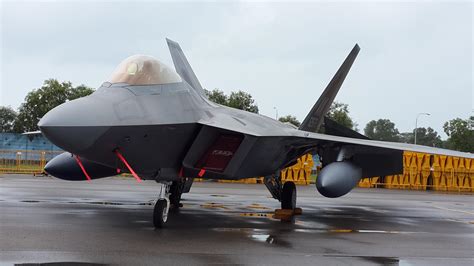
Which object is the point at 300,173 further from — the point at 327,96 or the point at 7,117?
the point at 7,117

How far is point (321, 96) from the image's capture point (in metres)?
13.2

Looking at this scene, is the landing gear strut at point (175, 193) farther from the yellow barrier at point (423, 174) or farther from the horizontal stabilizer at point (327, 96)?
the yellow barrier at point (423, 174)

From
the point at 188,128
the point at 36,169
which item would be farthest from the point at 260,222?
the point at 36,169

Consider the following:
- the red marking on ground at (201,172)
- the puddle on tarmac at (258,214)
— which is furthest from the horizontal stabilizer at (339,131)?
the red marking on ground at (201,172)

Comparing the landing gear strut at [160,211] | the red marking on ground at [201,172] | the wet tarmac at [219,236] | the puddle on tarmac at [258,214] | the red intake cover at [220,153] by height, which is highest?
the red intake cover at [220,153]

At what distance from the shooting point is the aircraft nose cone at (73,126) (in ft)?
22.2

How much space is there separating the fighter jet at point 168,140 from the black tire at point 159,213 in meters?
0.02

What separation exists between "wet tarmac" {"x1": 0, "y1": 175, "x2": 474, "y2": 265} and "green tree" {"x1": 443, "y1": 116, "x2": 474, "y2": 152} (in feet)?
189

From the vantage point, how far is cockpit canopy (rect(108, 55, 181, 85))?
8.18m

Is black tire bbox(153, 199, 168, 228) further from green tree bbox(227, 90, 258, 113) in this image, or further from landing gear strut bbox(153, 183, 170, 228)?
green tree bbox(227, 90, 258, 113)

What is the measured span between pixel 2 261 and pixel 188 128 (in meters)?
3.71

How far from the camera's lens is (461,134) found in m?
68.0

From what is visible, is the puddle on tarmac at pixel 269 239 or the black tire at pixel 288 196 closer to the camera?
the puddle on tarmac at pixel 269 239

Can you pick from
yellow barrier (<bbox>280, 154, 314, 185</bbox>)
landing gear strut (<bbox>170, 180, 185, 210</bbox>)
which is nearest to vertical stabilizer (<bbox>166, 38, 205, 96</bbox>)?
landing gear strut (<bbox>170, 180, 185, 210</bbox>)
